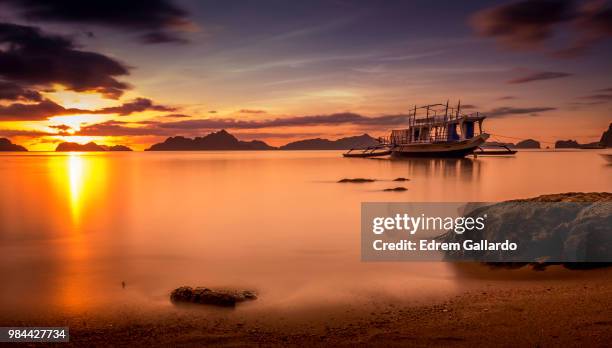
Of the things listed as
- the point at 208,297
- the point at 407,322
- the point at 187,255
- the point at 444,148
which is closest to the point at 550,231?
the point at 407,322

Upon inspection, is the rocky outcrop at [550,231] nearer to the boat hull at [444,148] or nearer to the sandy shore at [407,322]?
the sandy shore at [407,322]

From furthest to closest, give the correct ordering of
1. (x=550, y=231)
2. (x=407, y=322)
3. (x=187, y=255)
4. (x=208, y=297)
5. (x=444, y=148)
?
(x=444, y=148) < (x=187, y=255) < (x=550, y=231) < (x=208, y=297) < (x=407, y=322)

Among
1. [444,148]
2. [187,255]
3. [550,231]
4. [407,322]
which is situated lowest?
[187,255]

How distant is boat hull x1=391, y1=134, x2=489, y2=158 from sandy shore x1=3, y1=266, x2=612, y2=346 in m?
92.1

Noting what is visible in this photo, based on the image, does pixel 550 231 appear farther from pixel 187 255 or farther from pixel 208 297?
pixel 187 255

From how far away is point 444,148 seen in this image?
Answer: 329 feet

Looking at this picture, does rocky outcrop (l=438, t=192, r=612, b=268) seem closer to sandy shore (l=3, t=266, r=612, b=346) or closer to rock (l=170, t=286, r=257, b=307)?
sandy shore (l=3, t=266, r=612, b=346)

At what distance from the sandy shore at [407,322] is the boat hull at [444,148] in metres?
92.1

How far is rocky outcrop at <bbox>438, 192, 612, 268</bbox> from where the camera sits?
897 centimetres

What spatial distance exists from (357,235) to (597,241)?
27.3 ft

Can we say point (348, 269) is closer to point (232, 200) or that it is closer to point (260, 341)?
point (260, 341)

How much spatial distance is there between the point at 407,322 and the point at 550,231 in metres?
5.14

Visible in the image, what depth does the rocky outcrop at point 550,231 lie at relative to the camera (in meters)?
8.97

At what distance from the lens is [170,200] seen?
29406mm
